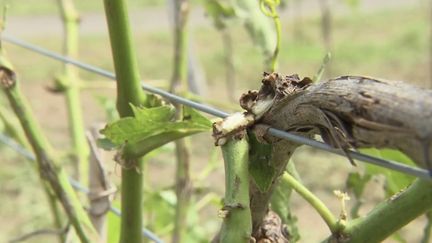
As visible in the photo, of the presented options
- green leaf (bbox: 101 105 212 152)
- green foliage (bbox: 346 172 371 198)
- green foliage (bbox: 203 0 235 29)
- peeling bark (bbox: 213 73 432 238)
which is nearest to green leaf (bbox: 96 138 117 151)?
green leaf (bbox: 101 105 212 152)

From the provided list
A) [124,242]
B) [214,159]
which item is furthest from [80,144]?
[124,242]

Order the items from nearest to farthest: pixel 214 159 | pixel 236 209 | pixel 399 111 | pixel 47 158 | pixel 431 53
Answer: pixel 399 111, pixel 236 209, pixel 47 158, pixel 214 159, pixel 431 53

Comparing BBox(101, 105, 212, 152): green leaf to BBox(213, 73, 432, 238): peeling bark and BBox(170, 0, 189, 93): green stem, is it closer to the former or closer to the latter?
BBox(213, 73, 432, 238): peeling bark

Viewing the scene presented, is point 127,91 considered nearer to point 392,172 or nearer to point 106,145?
point 106,145

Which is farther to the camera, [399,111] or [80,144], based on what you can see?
[80,144]

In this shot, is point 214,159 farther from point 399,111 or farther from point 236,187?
point 399,111

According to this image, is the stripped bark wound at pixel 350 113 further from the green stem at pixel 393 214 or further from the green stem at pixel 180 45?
the green stem at pixel 180 45

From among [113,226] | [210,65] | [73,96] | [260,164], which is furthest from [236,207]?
[210,65]

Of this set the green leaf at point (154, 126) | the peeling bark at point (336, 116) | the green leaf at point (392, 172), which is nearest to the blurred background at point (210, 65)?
the green leaf at point (392, 172)
